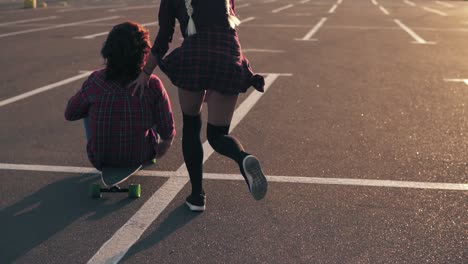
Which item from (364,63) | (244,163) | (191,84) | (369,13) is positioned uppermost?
(191,84)

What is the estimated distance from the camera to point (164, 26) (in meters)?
3.88

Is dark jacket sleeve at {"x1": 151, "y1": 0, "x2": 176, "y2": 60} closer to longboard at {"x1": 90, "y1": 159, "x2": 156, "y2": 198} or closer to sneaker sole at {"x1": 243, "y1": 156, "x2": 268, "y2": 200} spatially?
sneaker sole at {"x1": 243, "y1": 156, "x2": 268, "y2": 200}

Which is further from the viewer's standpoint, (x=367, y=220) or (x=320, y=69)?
(x=320, y=69)

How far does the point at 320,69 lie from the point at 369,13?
13998mm

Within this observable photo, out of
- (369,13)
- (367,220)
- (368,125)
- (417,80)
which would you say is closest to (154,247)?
(367,220)

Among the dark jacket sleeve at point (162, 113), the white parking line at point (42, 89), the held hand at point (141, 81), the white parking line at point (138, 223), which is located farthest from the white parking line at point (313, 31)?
the held hand at point (141, 81)

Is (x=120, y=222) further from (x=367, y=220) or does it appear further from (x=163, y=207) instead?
(x=367, y=220)

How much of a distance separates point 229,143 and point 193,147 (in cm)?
25

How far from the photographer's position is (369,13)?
23.8m

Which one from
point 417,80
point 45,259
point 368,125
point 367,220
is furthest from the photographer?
point 417,80

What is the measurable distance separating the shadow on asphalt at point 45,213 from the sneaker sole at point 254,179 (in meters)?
1.00

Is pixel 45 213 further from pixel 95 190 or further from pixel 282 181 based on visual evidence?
pixel 282 181

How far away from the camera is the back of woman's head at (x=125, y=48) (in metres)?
4.33

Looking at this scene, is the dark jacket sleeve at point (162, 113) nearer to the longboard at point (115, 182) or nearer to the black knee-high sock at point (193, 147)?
the longboard at point (115, 182)
